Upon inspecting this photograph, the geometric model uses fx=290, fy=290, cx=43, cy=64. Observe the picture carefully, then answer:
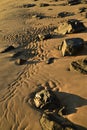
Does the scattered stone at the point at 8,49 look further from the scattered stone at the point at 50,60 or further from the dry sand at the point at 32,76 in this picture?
the scattered stone at the point at 50,60

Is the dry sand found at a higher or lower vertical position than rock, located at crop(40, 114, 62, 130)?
lower

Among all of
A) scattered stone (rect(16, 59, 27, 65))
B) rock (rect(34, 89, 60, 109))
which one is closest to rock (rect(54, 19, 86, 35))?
scattered stone (rect(16, 59, 27, 65))

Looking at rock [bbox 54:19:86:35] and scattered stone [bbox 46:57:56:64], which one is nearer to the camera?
scattered stone [bbox 46:57:56:64]

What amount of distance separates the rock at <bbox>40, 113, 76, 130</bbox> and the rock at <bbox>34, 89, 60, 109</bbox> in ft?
2.04

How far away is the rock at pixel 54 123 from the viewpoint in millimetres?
8500

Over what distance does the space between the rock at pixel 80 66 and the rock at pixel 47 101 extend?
8.01 feet

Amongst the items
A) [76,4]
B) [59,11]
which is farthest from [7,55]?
[76,4]

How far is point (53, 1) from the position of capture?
27203 millimetres

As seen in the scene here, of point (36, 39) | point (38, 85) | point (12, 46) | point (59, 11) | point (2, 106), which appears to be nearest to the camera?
point (2, 106)

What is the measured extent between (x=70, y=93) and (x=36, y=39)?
7.52 m

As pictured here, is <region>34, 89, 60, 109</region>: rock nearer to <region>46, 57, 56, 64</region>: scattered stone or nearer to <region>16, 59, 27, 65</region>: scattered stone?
<region>46, 57, 56, 64</region>: scattered stone

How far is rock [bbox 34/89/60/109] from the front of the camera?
1020 centimetres

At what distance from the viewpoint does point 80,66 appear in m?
12.5

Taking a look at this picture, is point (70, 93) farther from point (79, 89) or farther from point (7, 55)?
point (7, 55)
